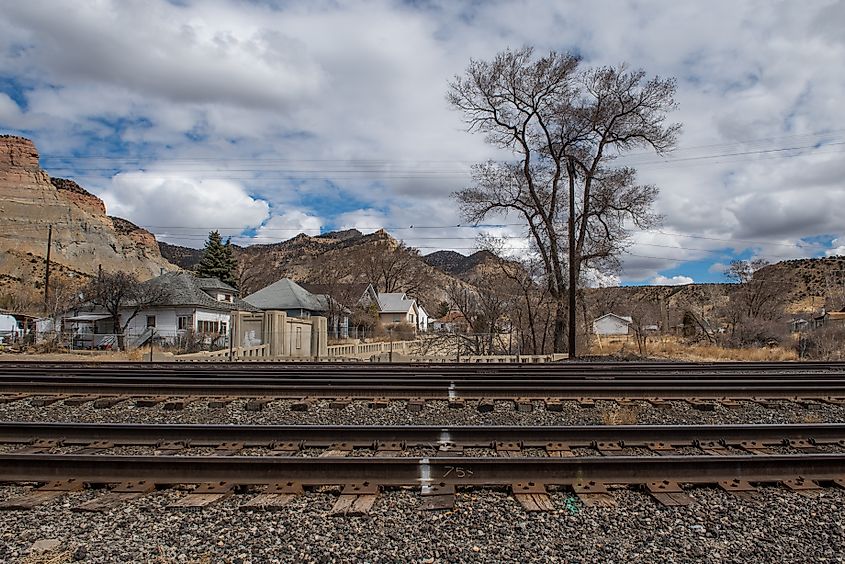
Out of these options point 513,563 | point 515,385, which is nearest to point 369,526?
point 513,563

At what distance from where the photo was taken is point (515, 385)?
11.6 meters

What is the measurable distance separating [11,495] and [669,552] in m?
5.97

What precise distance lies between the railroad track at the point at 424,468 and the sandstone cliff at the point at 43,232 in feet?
296

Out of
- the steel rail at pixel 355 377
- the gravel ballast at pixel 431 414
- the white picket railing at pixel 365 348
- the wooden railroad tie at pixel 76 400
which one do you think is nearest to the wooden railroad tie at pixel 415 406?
the gravel ballast at pixel 431 414

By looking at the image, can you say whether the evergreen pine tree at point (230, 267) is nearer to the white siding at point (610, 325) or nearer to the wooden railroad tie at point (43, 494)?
the white siding at point (610, 325)

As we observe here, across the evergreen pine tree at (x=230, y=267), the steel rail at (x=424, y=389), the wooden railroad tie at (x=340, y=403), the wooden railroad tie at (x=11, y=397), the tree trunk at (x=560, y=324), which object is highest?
the evergreen pine tree at (x=230, y=267)

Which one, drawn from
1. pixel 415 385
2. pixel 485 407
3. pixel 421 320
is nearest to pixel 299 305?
pixel 421 320

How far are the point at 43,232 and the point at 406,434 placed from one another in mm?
120641

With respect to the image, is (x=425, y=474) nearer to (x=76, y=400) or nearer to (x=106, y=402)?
(x=106, y=402)

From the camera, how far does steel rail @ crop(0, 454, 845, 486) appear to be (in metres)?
5.84

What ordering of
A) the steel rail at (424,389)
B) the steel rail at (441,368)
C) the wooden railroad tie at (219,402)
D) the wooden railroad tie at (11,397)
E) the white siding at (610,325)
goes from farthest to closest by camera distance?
the white siding at (610,325) → the steel rail at (441,368) → the steel rail at (424,389) → the wooden railroad tie at (11,397) → the wooden railroad tie at (219,402)

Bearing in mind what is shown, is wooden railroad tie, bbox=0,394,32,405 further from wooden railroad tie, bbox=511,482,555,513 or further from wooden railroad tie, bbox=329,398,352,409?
wooden railroad tie, bbox=511,482,555,513

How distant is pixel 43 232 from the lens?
106000mm

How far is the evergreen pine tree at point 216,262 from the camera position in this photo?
7806 cm
